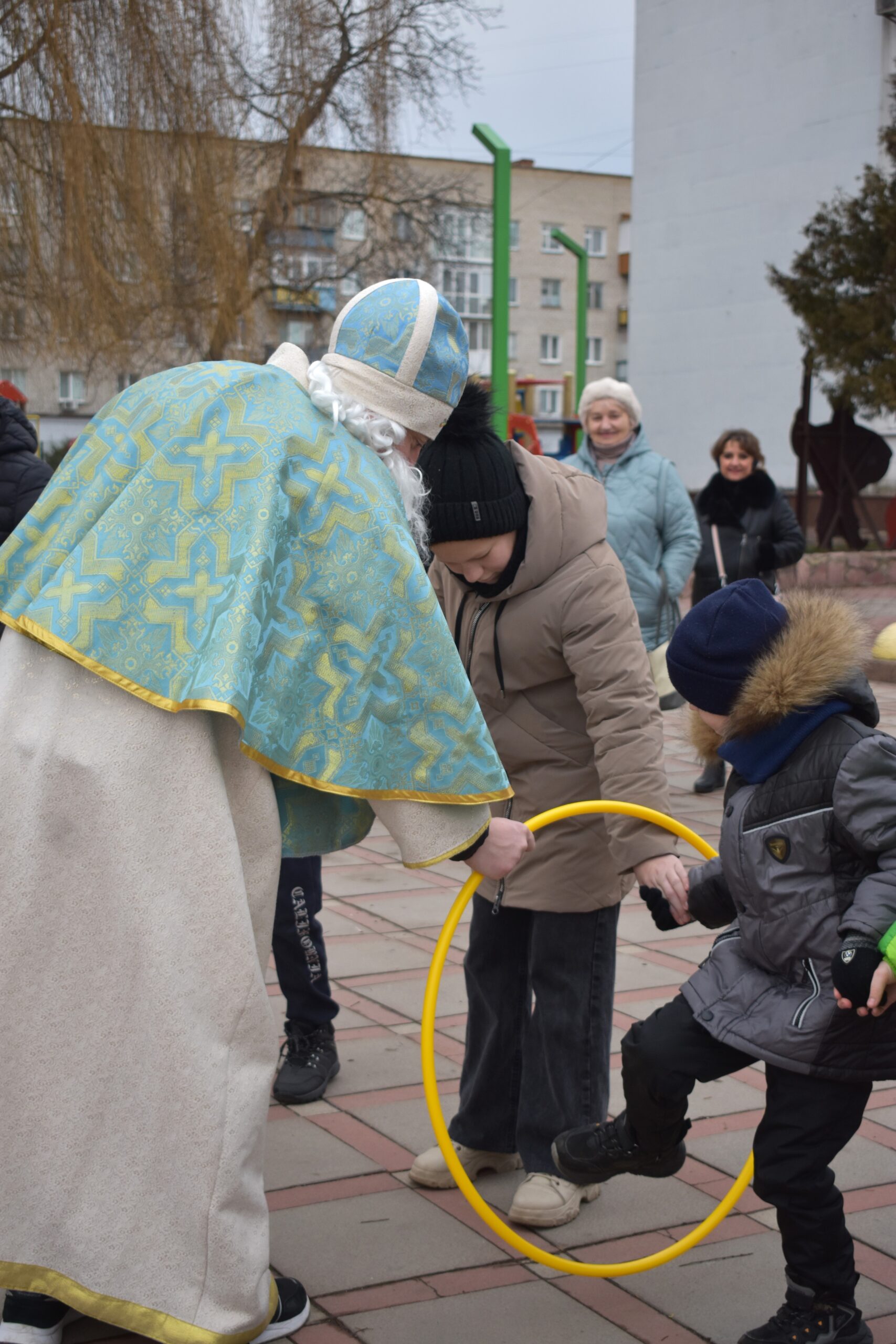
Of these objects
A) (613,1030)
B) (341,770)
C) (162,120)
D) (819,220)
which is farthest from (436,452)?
(819,220)

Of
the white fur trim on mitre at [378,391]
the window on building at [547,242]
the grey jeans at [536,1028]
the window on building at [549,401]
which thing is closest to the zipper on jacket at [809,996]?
the grey jeans at [536,1028]

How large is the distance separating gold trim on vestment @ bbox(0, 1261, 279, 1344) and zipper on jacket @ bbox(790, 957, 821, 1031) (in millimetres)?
1043

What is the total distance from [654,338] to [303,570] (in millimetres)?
29113

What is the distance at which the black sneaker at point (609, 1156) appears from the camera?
2.79 meters

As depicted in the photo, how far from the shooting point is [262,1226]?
2500 mm

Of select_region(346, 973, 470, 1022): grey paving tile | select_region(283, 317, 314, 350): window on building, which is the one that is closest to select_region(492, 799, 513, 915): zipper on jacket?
select_region(346, 973, 470, 1022): grey paving tile

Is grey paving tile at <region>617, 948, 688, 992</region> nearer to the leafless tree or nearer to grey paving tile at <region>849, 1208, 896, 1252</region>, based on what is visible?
grey paving tile at <region>849, 1208, 896, 1252</region>

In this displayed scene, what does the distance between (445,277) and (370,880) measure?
30.7 metres

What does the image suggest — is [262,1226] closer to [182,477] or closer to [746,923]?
[746,923]

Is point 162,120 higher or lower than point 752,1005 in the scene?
higher

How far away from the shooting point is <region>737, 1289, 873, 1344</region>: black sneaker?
2527mm

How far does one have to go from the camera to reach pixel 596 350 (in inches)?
2741

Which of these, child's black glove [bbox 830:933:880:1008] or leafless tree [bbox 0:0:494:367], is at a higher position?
leafless tree [bbox 0:0:494:367]

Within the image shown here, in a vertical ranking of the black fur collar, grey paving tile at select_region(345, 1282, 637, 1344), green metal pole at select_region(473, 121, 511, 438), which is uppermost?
green metal pole at select_region(473, 121, 511, 438)
